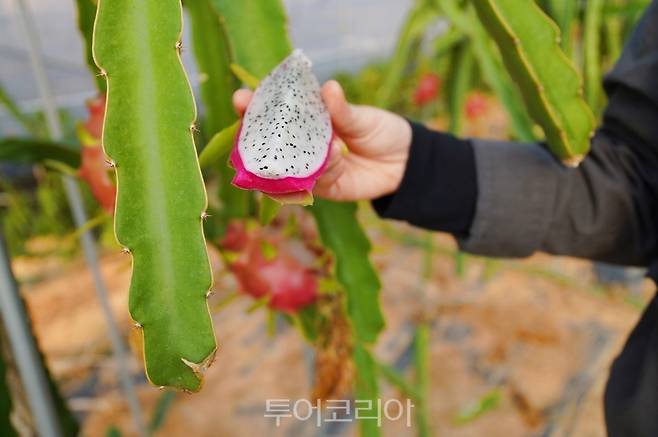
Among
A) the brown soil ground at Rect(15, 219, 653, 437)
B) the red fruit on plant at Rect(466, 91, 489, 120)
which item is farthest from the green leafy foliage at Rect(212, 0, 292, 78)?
the red fruit on plant at Rect(466, 91, 489, 120)

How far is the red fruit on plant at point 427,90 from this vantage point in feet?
6.04

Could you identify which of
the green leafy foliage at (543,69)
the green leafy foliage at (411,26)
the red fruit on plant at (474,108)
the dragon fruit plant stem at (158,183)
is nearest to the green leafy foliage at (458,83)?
the green leafy foliage at (411,26)

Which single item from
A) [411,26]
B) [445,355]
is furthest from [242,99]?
[445,355]

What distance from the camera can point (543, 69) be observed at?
0.39 metres

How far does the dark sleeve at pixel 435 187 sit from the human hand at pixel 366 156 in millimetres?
11

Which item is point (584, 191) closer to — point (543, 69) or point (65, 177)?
point (543, 69)

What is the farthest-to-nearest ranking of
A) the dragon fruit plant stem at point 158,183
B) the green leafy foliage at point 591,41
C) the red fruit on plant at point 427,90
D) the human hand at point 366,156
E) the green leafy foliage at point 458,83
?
the red fruit on plant at point 427,90
the green leafy foliage at point 458,83
the green leafy foliage at point 591,41
the human hand at point 366,156
the dragon fruit plant stem at point 158,183

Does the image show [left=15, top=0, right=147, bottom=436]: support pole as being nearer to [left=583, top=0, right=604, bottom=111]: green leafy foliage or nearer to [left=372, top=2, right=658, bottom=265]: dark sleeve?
[left=372, top=2, right=658, bottom=265]: dark sleeve

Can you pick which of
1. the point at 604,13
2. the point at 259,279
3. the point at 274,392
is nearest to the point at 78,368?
the point at 274,392

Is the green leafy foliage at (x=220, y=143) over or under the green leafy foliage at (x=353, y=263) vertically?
over

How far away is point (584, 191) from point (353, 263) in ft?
0.79

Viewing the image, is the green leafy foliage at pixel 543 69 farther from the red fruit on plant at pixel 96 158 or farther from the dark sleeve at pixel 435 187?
the red fruit on plant at pixel 96 158

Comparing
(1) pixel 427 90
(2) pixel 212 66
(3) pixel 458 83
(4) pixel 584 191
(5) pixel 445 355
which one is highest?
(2) pixel 212 66

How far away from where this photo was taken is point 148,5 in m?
0.30
